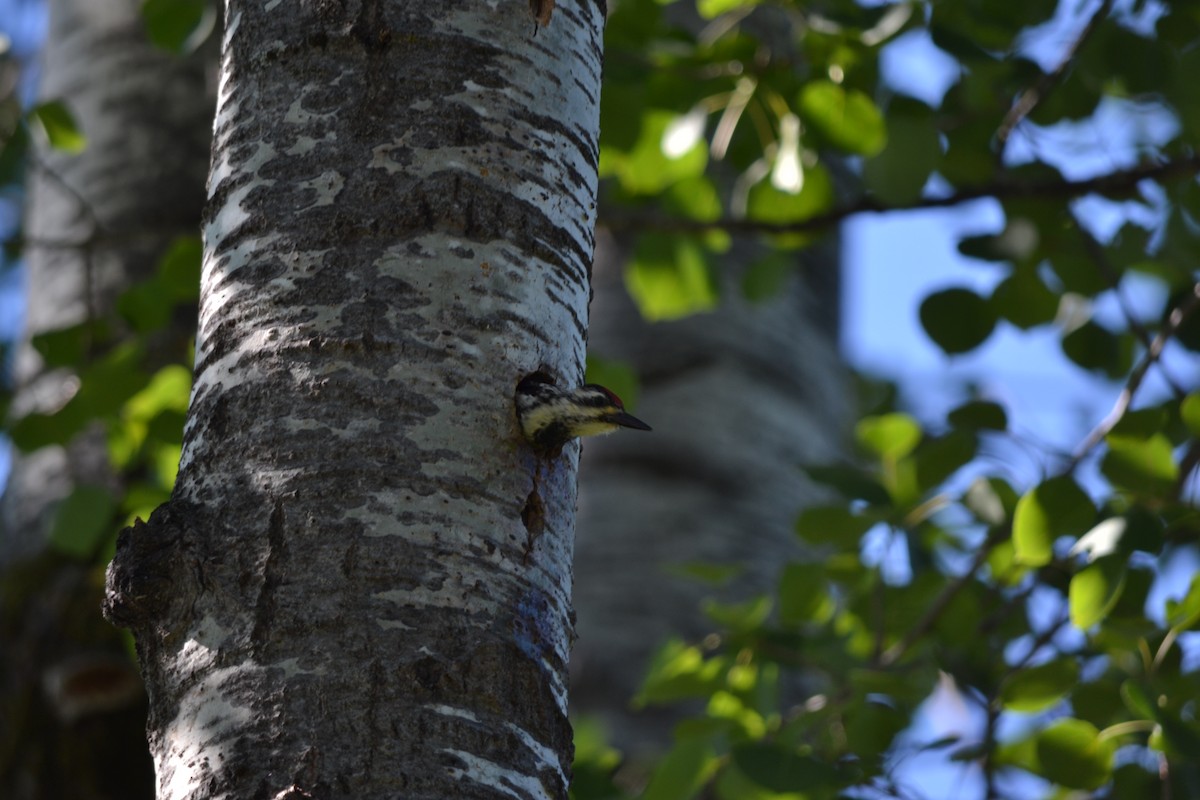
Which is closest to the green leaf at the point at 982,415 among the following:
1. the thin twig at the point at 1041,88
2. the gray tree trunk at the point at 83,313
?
the thin twig at the point at 1041,88

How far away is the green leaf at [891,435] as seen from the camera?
2.62 metres

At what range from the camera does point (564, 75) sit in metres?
1.50

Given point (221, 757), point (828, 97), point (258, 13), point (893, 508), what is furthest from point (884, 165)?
point (221, 757)

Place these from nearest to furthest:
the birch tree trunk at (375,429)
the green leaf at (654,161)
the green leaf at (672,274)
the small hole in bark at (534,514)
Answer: the birch tree trunk at (375,429)
the small hole in bark at (534,514)
the green leaf at (654,161)
the green leaf at (672,274)

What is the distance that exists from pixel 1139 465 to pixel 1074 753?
19.7 inches

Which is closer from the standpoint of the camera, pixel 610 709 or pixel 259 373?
pixel 259 373

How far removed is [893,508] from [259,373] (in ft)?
5.05

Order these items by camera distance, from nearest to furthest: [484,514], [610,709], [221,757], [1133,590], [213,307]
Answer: [221,757] < [484,514] < [213,307] < [1133,590] < [610,709]

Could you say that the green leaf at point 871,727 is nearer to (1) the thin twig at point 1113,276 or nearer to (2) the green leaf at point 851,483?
(2) the green leaf at point 851,483

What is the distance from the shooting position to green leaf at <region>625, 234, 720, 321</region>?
3.45m

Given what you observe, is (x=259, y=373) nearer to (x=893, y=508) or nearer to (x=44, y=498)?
(x=893, y=508)

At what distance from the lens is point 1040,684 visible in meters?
2.23

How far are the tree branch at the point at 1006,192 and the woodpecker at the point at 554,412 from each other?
5.10 feet

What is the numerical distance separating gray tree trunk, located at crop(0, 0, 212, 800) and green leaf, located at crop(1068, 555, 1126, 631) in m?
2.19
